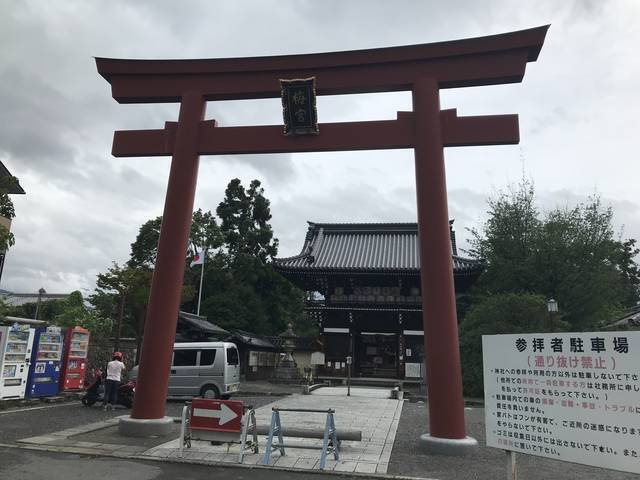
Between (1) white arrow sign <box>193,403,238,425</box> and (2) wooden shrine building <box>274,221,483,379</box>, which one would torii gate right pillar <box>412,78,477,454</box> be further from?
(2) wooden shrine building <box>274,221,483,379</box>

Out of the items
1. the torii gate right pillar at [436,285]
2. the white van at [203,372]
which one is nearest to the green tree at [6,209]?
the white van at [203,372]

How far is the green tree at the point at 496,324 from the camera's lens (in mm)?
18094

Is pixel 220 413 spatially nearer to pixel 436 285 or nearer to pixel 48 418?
pixel 436 285

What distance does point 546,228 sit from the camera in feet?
85.7

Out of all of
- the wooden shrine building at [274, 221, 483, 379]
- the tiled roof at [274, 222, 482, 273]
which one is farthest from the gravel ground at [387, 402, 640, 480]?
the tiled roof at [274, 222, 482, 273]

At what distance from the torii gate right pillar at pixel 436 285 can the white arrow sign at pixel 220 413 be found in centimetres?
339

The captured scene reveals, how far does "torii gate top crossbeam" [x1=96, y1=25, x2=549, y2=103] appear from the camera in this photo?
896 centimetres

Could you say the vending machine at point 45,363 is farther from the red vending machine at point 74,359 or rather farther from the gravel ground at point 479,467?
the gravel ground at point 479,467

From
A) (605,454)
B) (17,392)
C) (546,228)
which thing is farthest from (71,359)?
(546,228)

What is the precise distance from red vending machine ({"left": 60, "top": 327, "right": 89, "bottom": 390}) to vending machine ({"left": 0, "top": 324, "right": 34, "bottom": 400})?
Answer: 1542 mm

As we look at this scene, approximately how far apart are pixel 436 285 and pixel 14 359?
11.5 meters

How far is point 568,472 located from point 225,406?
5.54 m

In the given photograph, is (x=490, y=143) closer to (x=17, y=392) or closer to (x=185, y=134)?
(x=185, y=134)

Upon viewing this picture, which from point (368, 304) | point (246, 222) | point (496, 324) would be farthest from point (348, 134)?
point (246, 222)
